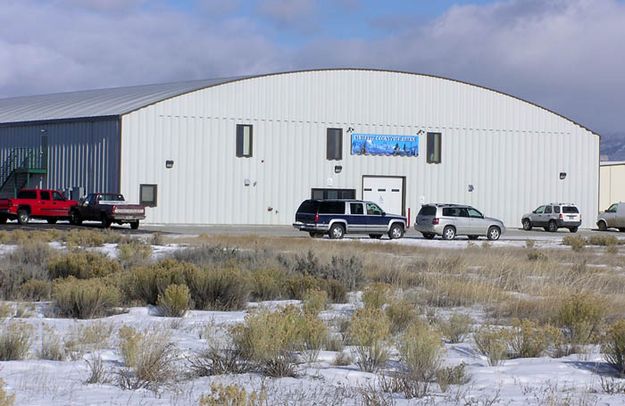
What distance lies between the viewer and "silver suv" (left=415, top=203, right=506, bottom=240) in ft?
152

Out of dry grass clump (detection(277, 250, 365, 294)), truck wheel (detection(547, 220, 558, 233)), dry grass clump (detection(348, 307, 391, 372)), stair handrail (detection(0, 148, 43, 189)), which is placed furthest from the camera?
stair handrail (detection(0, 148, 43, 189))

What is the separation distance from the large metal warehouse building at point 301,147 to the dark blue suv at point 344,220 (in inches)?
474

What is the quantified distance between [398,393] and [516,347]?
2.88 meters

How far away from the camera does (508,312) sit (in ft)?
53.3

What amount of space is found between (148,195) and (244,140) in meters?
5.82

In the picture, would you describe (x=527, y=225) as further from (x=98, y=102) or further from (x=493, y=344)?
(x=493, y=344)

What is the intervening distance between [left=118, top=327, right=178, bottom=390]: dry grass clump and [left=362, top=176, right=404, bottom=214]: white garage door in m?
48.9

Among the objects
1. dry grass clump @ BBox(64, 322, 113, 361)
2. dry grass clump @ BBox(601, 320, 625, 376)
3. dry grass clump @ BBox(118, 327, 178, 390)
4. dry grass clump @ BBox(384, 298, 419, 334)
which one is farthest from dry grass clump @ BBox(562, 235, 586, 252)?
dry grass clump @ BBox(118, 327, 178, 390)

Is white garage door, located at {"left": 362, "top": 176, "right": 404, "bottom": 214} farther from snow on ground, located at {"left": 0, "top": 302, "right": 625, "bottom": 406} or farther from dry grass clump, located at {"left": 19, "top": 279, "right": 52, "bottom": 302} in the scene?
snow on ground, located at {"left": 0, "top": 302, "right": 625, "bottom": 406}

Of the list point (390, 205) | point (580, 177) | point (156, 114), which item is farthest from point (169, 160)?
point (580, 177)

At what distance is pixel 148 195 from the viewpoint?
179 feet

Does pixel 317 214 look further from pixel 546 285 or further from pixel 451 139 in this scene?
pixel 546 285

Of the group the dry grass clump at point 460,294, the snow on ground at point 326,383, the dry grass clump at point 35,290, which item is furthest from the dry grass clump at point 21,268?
the dry grass clump at point 460,294

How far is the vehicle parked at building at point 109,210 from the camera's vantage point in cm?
4919
